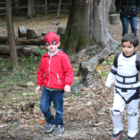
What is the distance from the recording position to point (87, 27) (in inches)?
337

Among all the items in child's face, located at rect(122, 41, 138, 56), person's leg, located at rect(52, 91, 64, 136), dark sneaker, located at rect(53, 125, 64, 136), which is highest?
child's face, located at rect(122, 41, 138, 56)

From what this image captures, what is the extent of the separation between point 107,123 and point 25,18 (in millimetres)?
20146

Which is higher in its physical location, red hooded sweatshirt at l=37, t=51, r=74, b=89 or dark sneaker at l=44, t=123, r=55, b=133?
red hooded sweatshirt at l=37, t=51, r=74, b=89

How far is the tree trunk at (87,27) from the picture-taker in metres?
8.44

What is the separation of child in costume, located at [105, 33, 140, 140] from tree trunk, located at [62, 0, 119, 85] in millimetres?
4593

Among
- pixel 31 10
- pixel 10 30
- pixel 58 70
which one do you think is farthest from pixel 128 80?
pixel 31 10

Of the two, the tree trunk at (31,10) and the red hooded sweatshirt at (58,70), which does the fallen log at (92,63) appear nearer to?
the red hooded sweatshirt at (58,70)

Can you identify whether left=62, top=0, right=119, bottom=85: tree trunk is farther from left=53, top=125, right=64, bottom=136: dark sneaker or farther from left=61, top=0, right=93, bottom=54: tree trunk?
left=53, top=125, right=64, bottom=136: dark sneaker

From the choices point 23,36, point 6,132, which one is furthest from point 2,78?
point 23,36

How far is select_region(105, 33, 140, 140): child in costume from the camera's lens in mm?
3443

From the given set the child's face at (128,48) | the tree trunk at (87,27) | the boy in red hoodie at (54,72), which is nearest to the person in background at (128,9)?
the tree trunk at (87,27)

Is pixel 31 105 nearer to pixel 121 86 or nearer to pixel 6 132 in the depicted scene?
pixel 6 132

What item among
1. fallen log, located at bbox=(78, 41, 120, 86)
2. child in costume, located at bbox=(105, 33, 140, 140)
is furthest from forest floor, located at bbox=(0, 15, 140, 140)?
child in costume, located at bbox=(105, 33, 140, 140)

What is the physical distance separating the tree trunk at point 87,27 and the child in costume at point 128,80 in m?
4.59
